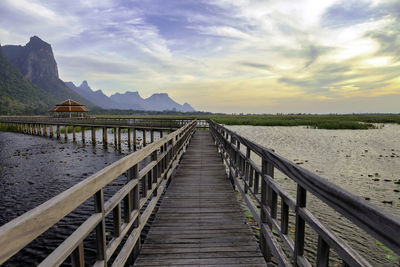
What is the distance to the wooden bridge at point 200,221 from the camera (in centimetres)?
135

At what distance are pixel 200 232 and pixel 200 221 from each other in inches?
18.6

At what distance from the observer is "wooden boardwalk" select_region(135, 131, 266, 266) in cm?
355

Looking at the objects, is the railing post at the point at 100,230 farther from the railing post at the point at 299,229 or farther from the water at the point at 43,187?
the water at the point at 43,187

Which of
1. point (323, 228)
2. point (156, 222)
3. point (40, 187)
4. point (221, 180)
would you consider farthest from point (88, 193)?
point (40, 187)

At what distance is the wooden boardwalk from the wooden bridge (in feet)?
0.05

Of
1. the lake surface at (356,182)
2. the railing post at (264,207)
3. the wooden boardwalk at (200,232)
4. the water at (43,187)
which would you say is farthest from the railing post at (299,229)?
the water at (43,187)

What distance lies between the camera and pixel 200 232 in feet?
14.3

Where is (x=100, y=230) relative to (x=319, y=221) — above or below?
below

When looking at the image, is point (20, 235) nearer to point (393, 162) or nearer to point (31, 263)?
point (31, 263)

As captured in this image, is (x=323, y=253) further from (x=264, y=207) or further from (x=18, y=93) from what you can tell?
(x=18, y=93)

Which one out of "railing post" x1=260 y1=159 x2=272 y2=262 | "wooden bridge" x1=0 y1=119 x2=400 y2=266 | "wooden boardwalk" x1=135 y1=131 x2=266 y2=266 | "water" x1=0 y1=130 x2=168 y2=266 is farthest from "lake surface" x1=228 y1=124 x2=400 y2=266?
"water" x1=0 y1=130 x2=168 y2=266

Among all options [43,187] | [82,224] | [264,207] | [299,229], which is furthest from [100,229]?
[43,187]

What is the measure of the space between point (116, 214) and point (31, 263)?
5892mm

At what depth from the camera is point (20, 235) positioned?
1.19 meters
